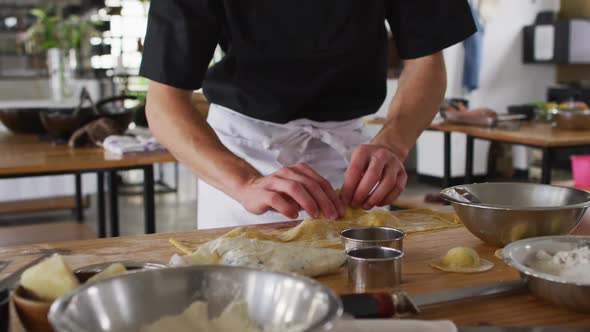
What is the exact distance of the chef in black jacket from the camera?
4.99 ft

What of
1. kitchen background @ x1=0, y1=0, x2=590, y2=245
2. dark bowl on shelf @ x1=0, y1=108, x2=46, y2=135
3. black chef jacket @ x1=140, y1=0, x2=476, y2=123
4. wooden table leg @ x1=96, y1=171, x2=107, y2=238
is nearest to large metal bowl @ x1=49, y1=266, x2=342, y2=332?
black chef jacket @ x1=140, y1=0, x2=476, y2=123

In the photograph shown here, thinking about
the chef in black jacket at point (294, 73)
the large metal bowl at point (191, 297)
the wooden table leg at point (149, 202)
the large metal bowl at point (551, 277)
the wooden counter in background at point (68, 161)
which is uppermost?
the chef in black jacket at point (294, 73)

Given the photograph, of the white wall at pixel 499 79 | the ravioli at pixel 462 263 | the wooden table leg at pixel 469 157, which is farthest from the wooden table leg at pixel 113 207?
the white wall at pixel 499 79

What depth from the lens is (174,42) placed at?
1.52 meters

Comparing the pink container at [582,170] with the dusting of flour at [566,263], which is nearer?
the dusting of flour at [566,263]

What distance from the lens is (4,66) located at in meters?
10.5

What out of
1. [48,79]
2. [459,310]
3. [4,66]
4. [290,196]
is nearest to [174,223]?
[48,79]

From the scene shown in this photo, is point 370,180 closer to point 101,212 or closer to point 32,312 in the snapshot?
point 32,312

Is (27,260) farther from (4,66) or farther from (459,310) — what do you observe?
(4,66)

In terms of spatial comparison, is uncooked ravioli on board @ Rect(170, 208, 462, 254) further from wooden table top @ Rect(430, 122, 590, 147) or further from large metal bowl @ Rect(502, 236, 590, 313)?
wooden table top @ Rect(430, 122, 590, 147)

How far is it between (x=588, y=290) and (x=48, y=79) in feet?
26.4

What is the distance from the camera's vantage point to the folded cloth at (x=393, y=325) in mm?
731

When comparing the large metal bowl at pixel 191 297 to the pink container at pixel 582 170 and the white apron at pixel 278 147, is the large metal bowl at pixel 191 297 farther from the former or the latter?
the pink container at pixel 582 170

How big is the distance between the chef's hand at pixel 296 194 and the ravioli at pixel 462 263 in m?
0.25
